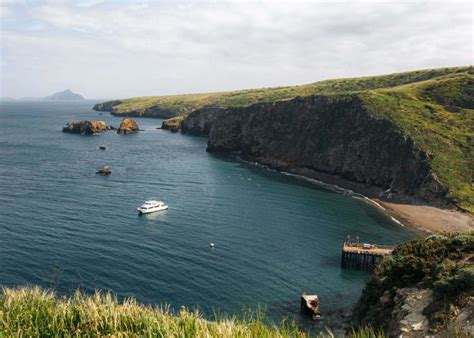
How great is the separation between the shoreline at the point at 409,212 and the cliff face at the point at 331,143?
3357mm

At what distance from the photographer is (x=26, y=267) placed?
6138 centimetres

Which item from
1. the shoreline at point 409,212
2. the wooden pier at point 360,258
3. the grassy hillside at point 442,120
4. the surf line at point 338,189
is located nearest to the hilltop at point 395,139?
the grassy hillside at point 442,120

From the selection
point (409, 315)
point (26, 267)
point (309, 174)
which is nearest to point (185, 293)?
point (26, 267)

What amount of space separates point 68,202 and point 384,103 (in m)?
101

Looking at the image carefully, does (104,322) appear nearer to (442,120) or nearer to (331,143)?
(331,143)

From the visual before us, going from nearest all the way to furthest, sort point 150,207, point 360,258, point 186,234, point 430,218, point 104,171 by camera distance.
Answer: point 360,258
point 186,234
point 150,207
point 430,218
point 104,171

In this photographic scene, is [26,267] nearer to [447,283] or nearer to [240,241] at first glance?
[240,241]

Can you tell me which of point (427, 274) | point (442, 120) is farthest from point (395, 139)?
point (427, 274)

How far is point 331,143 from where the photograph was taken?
A: 138000 millimetres

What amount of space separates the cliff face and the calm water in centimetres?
1390

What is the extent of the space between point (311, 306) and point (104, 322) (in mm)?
36981

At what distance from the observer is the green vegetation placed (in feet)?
117

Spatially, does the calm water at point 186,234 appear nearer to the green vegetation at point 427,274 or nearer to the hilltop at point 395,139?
the green vegetation at point 427,274

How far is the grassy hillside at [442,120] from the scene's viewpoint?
10775 centimetres
